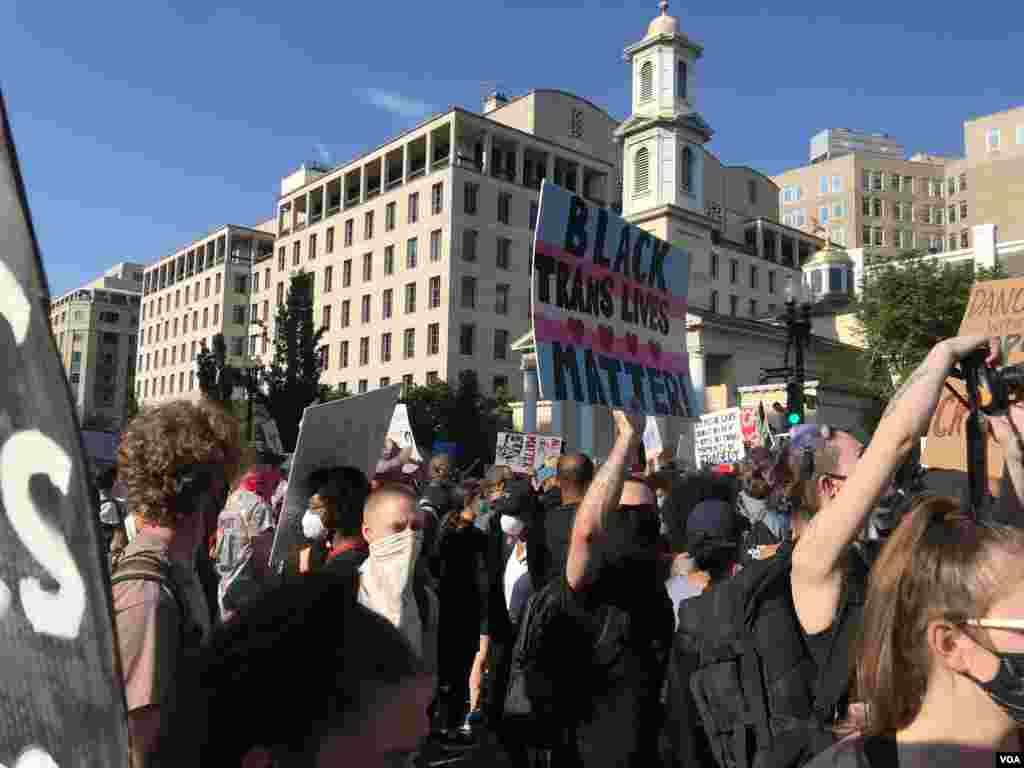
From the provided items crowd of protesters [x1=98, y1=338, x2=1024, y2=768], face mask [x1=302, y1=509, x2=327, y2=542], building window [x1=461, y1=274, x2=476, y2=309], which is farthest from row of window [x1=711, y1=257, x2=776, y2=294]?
face mask [x1=302, y1=509, x2=327, y2=542]

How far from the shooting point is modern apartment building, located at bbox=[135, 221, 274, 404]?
86500 mm

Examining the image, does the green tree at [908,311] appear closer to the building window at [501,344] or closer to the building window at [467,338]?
the building window at [501,344]

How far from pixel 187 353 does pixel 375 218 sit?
105 feet

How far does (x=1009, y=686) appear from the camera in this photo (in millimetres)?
1636

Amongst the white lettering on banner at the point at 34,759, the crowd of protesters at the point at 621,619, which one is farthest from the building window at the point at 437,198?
the white lettering on banner at the point at 34,759

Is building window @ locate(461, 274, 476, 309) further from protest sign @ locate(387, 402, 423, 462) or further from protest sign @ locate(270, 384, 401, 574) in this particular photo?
protest sign @ locate(270, 384, 401, 574)

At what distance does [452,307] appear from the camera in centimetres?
6231

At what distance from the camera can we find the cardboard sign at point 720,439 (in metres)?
12.8

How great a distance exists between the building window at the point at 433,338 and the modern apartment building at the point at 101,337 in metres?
73.3

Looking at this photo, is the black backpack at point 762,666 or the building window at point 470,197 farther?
the building window at point 470,197

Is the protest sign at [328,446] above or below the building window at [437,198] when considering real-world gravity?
below

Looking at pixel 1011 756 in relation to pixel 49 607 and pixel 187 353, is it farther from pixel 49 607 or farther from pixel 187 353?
pixel 187 353

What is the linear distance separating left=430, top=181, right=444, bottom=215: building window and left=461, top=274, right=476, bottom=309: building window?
5046mm

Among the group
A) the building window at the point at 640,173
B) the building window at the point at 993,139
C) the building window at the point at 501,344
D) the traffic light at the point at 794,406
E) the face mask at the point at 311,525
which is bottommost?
the face mask at the point at 311,525
